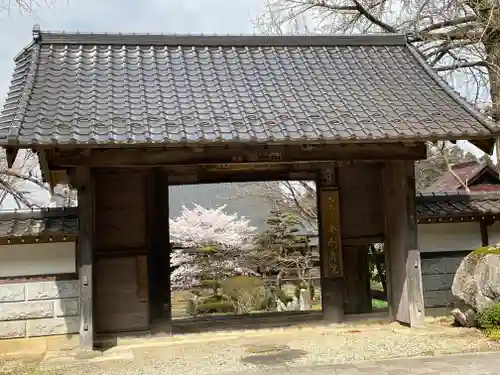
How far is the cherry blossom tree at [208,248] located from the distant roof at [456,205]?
8.05 metres

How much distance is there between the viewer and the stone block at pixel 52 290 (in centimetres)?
756

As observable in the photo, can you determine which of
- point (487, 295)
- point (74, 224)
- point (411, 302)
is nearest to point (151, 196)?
point (74, 224)

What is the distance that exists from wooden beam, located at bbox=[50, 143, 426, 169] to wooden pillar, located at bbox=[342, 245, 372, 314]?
1.87 meters

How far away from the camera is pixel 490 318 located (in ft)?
23.2

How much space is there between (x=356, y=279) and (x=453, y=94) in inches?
135

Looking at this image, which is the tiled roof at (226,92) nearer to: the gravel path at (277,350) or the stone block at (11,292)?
the stone block at (11,292)

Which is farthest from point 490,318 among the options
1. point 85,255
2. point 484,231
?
point 85,255

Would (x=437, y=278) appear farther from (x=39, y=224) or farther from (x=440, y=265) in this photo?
(x=39, y=224)

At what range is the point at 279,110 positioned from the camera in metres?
7.73

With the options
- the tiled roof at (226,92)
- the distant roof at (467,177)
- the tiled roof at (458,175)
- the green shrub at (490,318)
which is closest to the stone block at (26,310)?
the tiled roof at (226,92)

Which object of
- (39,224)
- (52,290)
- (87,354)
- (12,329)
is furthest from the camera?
(39,224)

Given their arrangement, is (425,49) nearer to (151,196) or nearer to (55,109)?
(151,196)

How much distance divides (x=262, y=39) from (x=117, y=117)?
3.74 metres

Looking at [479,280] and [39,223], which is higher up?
[39,223]
